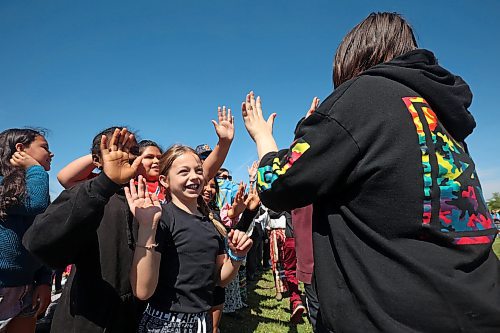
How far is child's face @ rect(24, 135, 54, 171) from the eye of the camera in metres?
2.88

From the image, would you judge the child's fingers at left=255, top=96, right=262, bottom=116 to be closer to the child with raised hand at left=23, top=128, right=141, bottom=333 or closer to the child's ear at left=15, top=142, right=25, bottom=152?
the child with raised hand at left=23, top=128, right=141, bottom=333

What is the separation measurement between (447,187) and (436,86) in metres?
0.38

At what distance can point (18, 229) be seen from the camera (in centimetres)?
269

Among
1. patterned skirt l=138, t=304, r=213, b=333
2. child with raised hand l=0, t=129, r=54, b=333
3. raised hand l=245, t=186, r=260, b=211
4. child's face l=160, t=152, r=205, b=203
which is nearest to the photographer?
patterned skirt l=138, t=304, r=213, b=333

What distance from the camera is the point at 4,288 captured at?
2.57 meters

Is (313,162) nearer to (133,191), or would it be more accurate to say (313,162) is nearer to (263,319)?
(133,191)

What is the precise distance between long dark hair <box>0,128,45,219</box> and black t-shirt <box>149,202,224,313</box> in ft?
4.27

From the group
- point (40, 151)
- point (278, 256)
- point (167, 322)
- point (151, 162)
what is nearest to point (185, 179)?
point (151, 162)

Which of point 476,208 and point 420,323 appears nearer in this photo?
point 420,323

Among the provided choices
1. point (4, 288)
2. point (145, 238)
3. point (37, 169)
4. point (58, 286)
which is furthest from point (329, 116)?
point (58, 286)

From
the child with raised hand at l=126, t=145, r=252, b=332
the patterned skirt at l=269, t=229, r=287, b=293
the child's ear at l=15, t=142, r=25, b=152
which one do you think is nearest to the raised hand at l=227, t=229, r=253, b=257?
the child with raised hand at l=126, t=145, r=252, b=332

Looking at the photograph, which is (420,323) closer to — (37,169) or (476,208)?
(476,208)

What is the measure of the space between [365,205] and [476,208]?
40 centimetres

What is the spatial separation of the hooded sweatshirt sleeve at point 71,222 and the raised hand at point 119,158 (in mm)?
38
